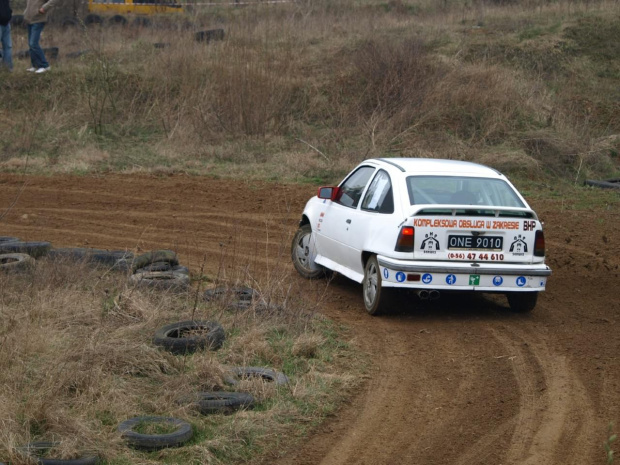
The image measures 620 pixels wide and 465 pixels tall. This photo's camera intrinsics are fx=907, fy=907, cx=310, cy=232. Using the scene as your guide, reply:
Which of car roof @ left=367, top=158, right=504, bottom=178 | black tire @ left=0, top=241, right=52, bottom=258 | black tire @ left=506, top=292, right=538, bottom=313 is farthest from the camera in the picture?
black tire @ left=0, top=241, right=52, bottom=258

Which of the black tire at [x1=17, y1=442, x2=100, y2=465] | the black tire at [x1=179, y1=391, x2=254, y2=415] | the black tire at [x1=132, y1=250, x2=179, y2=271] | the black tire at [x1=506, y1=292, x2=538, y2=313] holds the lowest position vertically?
the black tire at [x1=132, y1=250, x2=179, y2=271]

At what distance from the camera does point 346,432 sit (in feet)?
21.0

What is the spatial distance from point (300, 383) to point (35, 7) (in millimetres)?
18814

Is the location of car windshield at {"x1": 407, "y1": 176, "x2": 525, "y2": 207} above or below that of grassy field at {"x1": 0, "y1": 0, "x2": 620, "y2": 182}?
above

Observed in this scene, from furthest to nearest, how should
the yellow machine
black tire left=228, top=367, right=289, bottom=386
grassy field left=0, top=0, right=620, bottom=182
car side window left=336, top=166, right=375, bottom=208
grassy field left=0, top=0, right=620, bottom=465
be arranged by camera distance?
the yellow machine < grassy field left=0, top=0, right=620, bottom=182 < car side window left=336, top=166, right=375, bottom=208 < grassy field left=0, top=0, right=620, bottom=465 < black tire left=228, top=367, right=289, bottom=386

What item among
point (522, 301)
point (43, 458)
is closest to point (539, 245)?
point (522, 301)

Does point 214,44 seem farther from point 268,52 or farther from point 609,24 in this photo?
point 609,24

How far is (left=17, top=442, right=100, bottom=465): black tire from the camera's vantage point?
216 inches

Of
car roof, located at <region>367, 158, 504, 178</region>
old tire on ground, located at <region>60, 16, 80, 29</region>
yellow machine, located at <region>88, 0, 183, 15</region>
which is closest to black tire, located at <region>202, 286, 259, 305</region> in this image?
car roof, located at <region>367, 158, 504, 178</region>

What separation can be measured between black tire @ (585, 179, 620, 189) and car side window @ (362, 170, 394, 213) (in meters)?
9.88

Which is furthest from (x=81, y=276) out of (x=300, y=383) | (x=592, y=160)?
(x=592, y=160)

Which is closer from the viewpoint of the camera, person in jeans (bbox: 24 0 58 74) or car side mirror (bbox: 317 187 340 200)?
car side mirror (bbox: 317 187 340 200)

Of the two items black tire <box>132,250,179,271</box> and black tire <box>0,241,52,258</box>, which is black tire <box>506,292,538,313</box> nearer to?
black tire <box>132,250,179,271</box>

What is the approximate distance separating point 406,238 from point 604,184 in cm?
1105
